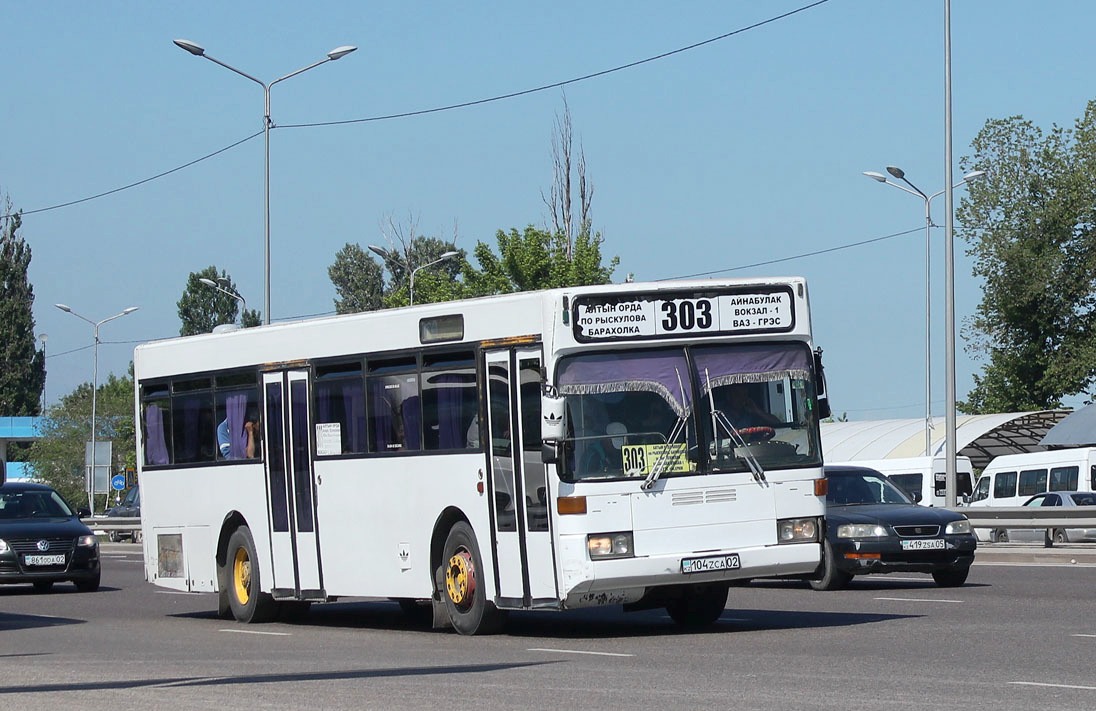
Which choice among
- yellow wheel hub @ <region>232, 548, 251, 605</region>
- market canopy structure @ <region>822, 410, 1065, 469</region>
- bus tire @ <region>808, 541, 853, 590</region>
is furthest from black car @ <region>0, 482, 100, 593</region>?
market canopy structure @ <region>822, 410, 1065, 469</region>

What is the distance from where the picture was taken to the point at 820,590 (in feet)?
75.4

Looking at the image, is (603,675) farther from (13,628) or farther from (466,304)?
(13,628)

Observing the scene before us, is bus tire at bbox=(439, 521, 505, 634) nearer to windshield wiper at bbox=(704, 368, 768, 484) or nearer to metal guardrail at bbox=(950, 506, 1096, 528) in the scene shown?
windshield wiper at bbox=(704, 368, 768, 484)

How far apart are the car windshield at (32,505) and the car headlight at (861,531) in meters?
12.0

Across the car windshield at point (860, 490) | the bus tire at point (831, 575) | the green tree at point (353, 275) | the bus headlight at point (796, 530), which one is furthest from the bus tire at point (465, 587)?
the green tree at point (353, 275)

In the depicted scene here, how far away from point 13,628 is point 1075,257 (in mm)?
59802

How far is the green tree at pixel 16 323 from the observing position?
105 m

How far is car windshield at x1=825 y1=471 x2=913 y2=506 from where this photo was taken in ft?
79.9

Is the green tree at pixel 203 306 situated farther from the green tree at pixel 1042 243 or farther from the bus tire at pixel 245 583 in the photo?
the bus tire at pixel 245 583

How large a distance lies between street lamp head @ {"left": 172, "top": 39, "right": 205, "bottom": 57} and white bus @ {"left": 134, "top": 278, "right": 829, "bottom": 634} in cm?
2215

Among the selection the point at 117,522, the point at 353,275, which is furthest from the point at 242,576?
the point at 353,275

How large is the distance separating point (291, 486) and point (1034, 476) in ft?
A: 104

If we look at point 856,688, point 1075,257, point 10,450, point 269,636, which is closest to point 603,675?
point 856,688

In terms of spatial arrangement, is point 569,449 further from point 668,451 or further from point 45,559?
point 45,559
